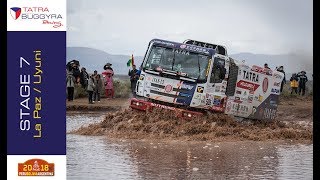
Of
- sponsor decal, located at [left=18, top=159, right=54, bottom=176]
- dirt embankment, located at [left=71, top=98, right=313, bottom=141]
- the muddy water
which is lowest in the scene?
the muddy water

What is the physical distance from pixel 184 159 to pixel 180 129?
3.86 metres

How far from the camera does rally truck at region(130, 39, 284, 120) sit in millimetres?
16109

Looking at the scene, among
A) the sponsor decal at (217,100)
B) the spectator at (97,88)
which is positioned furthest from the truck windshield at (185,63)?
the spectator at (97,88)

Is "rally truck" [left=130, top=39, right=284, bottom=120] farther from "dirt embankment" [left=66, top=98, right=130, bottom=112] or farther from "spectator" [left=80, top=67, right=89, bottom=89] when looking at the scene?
"spectator" [left=80, top=67, right=89, bottom=89]

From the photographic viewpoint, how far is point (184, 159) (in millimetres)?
11531

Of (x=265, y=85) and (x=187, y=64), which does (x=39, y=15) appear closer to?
(x=187, y=64)

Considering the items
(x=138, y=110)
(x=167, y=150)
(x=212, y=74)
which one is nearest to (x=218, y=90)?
(x=212, y=74)

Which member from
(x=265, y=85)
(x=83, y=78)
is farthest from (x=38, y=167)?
(x=83, y=78)

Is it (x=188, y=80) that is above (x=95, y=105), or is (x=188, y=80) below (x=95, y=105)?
above

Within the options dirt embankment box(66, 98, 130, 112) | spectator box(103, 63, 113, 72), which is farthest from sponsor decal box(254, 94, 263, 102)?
spectator box(103, 63, 113, 72)

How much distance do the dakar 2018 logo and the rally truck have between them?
9.15 m

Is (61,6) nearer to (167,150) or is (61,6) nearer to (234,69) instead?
(167,150)

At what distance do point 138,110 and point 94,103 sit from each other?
685 centimetres

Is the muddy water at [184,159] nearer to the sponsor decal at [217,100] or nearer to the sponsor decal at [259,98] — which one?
the sponsor decal at [217,100]
